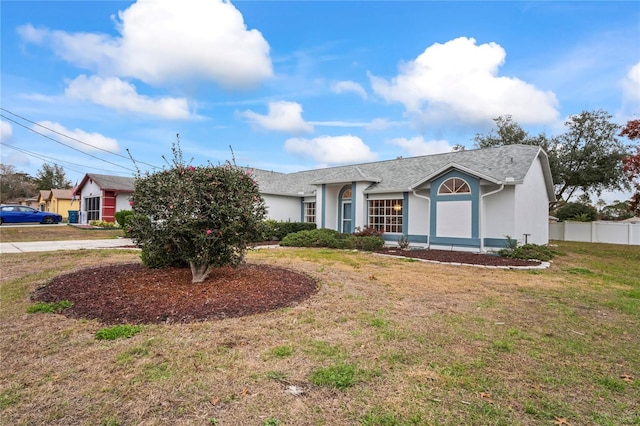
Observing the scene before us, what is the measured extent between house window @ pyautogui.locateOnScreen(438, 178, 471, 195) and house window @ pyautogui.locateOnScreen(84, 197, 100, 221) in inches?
1024

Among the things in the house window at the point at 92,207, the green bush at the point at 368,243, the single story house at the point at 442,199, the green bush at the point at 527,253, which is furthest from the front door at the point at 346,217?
the house window at the point at 92,207

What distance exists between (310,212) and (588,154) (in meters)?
20.6

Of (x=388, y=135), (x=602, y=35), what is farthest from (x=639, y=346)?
(x=388, y=135)

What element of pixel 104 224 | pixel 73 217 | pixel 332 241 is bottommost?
pixel 332 241

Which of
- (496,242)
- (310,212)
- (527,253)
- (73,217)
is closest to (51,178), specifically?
(73,217)

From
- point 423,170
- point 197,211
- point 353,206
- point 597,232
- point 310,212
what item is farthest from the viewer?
point 597,232

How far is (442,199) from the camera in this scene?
44.8 ft

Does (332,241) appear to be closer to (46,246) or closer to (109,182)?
(46,246)

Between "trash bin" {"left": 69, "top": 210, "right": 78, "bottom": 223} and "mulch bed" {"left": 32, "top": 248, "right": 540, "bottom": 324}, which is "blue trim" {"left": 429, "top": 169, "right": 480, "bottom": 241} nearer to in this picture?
"mulch bed" {"left": 32, "top": 248, "right": 540, "bottom": 324}

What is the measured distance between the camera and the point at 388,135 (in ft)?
70.4

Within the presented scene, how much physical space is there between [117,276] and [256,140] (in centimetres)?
1603

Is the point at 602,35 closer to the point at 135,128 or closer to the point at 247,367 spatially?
the point at 247,367

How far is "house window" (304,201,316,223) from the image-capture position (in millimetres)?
20469

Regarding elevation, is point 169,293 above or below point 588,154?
below
